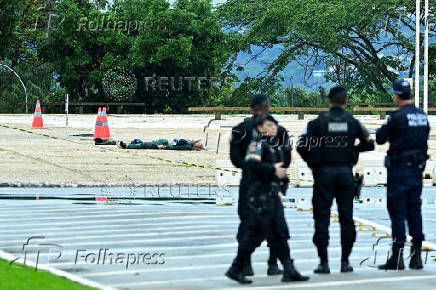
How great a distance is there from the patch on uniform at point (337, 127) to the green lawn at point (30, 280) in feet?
9.61

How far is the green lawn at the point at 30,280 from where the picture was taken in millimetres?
8805

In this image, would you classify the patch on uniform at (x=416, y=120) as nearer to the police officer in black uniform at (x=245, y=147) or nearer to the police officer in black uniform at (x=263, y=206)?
the police officer in black uniform at (x=245, y=147)

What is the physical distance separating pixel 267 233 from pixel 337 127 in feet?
4.27

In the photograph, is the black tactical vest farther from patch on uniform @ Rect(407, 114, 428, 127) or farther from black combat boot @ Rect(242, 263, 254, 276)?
black combat boot @ Rect(242, 263, 254, 276)

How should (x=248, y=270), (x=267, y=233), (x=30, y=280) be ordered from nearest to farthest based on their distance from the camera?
1. (x=30, y=280)
2. (x=267, y=233)
3. (x=248, y=270)

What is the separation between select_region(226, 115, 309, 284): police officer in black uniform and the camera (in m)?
9.66

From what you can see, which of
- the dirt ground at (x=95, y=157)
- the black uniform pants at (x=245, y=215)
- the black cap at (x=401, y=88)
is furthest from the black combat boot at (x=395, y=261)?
the dirt ground at (x=95, y=157)

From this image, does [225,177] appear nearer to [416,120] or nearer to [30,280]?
[416,120]

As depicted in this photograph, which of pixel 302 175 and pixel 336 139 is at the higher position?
pixel 336 139

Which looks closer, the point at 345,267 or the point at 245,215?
the point at 245,215

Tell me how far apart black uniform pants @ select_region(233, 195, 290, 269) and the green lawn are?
155 centimetres

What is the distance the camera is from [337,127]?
10.4 m

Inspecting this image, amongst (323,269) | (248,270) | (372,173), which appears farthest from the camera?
(372,173)

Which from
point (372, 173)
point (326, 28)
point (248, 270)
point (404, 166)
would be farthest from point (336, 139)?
point (326, 28)
